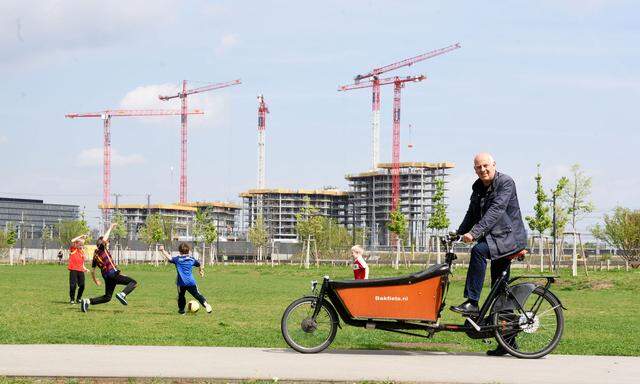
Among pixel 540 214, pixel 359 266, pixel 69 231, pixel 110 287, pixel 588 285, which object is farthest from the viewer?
pixel 69 231

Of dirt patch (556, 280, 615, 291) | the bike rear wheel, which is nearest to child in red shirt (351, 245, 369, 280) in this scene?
the bike rear wheel

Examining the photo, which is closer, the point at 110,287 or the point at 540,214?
the point at 110,287

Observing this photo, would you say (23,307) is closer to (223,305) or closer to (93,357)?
(223,305)

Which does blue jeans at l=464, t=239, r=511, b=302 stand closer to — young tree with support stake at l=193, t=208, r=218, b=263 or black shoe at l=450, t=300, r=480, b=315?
black shoe at l=450, t=300, r=480, b=315

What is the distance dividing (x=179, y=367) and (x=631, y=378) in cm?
444

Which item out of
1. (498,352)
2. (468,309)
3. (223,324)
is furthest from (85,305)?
(498,352)

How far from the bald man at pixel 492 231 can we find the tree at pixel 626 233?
5195cm

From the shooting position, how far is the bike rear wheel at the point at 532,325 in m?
10.8

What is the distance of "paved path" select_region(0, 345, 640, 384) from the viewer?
29.1ft

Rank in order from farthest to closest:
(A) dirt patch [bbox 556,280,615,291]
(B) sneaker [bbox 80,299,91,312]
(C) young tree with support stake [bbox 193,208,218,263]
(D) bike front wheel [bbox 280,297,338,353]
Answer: (C) young tree with support stake [bbox 193,208,218,263], (A) dirt patch [bbox 556,280,615,291], (B) sneaker [bbox 80,299,91,312], (D) bike front wheel [bbox 280,297,338,353]

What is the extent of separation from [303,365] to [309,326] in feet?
4.54

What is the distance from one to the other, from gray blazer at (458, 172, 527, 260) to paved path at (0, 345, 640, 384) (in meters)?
1.30

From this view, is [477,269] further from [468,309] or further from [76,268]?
[76,268]

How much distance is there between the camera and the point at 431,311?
1085 cm
